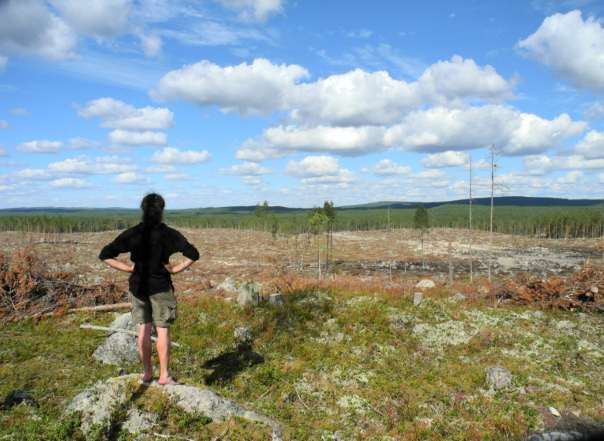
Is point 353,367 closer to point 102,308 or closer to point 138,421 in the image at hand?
point 138,421

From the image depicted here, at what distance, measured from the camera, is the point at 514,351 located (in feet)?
38.8

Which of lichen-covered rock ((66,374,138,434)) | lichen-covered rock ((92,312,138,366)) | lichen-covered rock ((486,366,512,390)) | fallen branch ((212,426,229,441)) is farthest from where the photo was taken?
lichen-covered rock ((92,312,138,366))

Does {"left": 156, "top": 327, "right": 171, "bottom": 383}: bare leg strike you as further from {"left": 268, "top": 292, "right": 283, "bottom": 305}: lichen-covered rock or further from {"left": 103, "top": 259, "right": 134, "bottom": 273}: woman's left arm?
{"left": 268, "top": 292, "right": 283, "bottom": 305}: lichen-covered rock

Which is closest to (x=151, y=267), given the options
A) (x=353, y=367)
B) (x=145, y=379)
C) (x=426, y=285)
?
(x=145, y=379)

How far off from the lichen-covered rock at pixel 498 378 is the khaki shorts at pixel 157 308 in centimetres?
800

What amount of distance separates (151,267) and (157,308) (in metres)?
0.72

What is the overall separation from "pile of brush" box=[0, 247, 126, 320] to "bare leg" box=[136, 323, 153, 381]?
8836mm

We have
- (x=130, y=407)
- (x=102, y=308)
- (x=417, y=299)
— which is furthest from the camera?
(x=417, y=299)

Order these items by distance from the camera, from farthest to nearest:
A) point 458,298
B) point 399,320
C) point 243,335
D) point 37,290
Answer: point 458,298 → point 37,290 → point 399,320 → point 243,335

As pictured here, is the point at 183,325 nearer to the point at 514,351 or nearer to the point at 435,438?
the point at 435,438

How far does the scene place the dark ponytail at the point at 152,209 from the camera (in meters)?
6.71

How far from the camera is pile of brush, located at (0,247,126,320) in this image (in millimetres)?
13641

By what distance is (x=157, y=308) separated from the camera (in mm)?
6805

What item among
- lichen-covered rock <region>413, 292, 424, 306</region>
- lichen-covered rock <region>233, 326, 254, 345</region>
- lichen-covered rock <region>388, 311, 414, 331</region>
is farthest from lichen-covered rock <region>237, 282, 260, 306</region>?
lichen-covered rock <region>413, 292, 424, 306</region>
